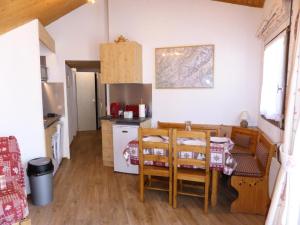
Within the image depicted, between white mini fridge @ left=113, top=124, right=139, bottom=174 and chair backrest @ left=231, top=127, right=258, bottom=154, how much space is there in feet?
5.33

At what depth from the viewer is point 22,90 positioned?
299 centimetres

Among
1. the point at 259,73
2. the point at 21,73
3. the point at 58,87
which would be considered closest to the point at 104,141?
the point at 58,87

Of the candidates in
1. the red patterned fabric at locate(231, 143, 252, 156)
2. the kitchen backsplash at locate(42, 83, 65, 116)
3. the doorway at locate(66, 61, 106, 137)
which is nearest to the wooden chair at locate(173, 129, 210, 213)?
the red patterned fabric at locate(231, 143, 252, 156)

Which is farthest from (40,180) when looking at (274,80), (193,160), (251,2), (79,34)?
(251,2)

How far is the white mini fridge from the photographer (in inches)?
150

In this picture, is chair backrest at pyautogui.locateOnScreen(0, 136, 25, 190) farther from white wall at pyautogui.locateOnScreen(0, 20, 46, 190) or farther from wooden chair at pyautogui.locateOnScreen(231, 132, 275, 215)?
wooden chair at pyautogui.locateOnScreen(231, 132, 275, 215)

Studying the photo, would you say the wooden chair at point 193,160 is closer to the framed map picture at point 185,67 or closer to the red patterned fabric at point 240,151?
the red patterned fabric at point 240,151

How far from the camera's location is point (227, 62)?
12.5 ft

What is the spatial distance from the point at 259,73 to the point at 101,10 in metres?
3.12

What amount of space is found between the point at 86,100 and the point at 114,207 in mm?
5072

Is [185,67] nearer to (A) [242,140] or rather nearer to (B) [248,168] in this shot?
(A) [242,140]

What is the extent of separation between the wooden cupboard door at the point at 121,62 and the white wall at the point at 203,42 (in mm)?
316

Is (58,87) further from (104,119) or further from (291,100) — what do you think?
(291,100)

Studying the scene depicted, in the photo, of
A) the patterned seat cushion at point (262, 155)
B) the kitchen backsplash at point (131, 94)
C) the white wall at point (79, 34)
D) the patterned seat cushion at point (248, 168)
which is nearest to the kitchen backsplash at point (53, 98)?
the white wall at point (79, 34)
